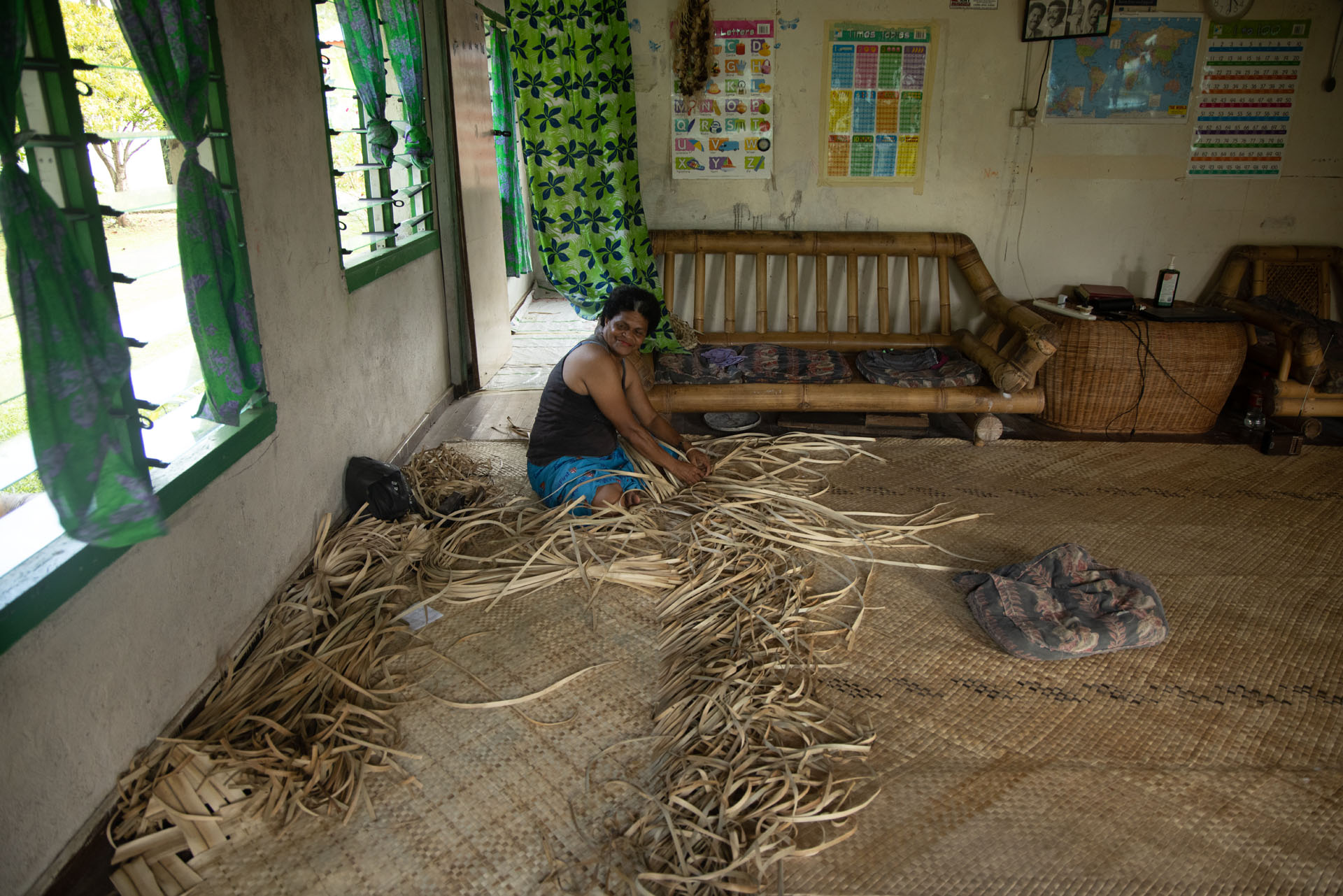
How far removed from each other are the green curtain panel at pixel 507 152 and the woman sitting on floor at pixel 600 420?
9.77ft

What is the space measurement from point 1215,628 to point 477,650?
2155 millimetres

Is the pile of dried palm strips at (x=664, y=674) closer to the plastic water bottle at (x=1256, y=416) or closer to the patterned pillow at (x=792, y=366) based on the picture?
the patterned pillow at (x=792, y=366)

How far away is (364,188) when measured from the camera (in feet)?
12.7

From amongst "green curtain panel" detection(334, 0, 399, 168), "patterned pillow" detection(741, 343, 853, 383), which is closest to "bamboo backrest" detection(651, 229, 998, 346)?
"patterned pillow" detection(741, 343, 853, 383)

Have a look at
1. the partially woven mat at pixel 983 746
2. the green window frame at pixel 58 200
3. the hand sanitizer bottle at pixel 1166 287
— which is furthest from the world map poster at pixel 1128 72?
the green window frame at pixel 58 200

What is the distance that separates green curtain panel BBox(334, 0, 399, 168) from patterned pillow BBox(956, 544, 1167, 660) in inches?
112

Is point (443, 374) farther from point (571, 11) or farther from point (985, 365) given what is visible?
point (985, 365)

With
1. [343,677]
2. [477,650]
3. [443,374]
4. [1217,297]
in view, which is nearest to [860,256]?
[1217,297]

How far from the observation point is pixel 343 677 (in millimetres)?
2174

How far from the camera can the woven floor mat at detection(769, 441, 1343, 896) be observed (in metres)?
1.73

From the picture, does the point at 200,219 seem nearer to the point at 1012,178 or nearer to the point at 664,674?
the point at 664,674

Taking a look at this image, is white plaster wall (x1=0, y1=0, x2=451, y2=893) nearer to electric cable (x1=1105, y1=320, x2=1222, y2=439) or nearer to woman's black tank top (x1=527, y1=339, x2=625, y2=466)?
woman's black tank top (x1=527, y1=339, x2=625, y2=466)

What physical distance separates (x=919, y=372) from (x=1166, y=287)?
1391 millimetres

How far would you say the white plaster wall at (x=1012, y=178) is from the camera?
170 inches
